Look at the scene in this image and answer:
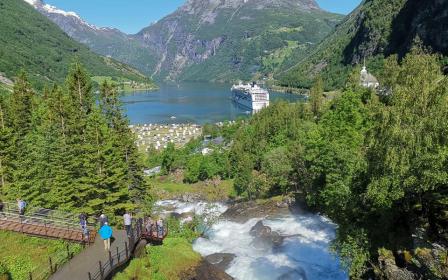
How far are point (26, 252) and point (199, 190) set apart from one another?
55391 mm

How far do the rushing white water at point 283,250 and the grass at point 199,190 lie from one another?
1035 inches

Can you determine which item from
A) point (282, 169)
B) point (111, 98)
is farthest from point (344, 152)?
point (111, 98)

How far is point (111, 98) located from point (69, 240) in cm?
2556

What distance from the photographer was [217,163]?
91.4m

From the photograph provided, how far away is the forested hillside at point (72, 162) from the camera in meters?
36.4

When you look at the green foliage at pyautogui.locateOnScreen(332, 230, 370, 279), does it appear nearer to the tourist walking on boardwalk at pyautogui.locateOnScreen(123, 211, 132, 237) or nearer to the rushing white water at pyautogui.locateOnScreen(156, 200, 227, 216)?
the tourist walking on boardwalk at pyautogui.locateOnScreen(123, 211, 132, 237)

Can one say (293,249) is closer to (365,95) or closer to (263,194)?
(263,194)

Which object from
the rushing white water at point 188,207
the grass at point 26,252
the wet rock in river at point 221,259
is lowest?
the rushing white water at point 188,207

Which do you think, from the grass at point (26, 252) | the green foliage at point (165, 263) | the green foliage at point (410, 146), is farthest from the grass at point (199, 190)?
the green foliage at point (410, 146)

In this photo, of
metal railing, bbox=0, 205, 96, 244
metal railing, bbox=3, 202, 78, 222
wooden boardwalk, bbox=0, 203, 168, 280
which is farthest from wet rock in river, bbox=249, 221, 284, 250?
metal railing, bbox=0, 205, 96, 244

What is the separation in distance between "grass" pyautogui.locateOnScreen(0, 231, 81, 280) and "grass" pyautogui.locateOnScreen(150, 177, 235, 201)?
4647 cm

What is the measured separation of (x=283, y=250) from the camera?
39.2m

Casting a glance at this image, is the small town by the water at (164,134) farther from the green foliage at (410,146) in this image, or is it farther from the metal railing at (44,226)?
the green foliage at (410,146)

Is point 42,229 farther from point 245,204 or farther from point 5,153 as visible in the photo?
point 245,204
